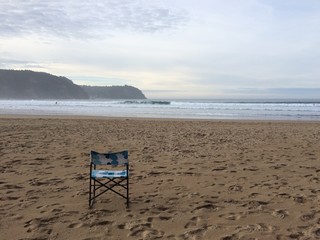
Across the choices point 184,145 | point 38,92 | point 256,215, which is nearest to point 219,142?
point 184,145

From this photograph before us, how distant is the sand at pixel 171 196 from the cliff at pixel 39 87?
135385 mm

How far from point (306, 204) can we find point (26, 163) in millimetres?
6100

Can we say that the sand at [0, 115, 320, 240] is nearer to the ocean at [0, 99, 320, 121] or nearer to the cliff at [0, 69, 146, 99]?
the ocean at [0, 99, 320, 121]

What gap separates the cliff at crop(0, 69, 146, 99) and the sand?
135385 millimetres

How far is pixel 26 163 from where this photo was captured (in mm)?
8156

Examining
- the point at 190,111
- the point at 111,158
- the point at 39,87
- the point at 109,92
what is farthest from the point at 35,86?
the point at 111,158

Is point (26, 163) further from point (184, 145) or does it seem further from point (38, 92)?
point (38, 92)

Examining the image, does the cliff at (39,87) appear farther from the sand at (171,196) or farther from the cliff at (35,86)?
the sand at (171,196)

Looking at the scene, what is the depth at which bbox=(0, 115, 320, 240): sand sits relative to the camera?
4.34 metres

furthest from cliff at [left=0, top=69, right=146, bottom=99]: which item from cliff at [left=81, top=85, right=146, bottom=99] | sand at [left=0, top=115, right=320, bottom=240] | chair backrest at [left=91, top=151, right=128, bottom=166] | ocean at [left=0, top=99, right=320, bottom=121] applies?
chair backrest at [left=91, top=151, right=128, bottom=166]

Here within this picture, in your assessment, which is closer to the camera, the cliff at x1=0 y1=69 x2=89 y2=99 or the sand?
the sand

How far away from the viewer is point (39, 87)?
5600 inches

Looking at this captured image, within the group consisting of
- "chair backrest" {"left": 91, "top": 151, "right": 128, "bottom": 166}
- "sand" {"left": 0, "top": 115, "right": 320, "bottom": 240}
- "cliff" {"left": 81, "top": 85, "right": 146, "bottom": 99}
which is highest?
"cliff" {"left": 81, "top": 85, "right": 146, "bottom": 99}

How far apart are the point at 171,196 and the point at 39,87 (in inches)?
5748
